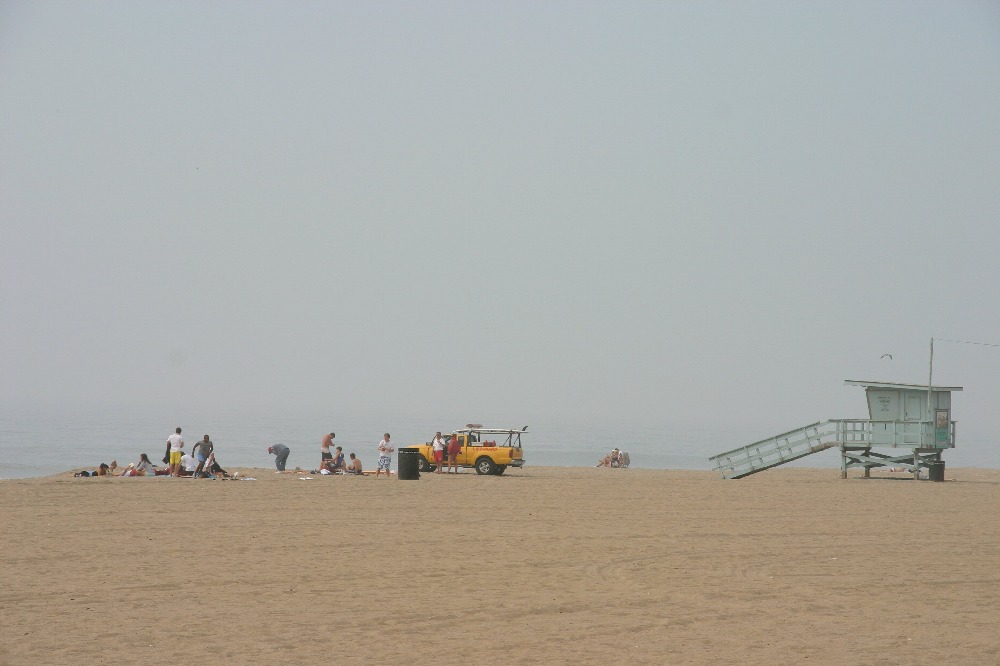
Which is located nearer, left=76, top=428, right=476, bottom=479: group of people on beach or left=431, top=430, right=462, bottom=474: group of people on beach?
left=76, top=428, right=476, bottom=479: group of people on beach

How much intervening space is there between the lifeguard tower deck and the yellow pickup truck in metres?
6.62

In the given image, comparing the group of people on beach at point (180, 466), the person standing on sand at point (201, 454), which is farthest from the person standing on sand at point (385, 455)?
the person standing on sand at point (201, 454)

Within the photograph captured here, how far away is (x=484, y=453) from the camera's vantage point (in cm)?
3444

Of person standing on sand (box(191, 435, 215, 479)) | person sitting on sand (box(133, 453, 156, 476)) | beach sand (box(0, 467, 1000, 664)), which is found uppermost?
person standing on sand (box(191, 435, 215, 479))

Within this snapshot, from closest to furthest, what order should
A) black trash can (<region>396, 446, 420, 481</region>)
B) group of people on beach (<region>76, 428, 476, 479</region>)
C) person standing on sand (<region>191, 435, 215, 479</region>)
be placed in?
person standing on sand (<region>191, 435, 215, 479</region>) < group of people on beach (<region>76, 428, 476, 479</region>) < black trash can (<region>396, 446, 420, 481</region>)

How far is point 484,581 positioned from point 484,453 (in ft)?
71.9

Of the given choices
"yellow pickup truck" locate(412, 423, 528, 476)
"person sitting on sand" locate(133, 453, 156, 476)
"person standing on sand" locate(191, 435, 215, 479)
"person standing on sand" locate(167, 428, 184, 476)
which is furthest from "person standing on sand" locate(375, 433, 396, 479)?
"person sitting on sand" locate(133, 453, 156, 476)

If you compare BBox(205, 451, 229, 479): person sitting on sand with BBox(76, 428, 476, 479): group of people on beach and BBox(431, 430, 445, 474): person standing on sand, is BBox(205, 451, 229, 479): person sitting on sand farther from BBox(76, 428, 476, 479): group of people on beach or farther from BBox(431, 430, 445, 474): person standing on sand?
BBox(431, 430, 445, 474): person standing on sand

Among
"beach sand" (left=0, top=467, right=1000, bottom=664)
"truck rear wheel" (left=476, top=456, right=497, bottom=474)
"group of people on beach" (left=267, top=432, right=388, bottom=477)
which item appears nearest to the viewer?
"beach sand" (left=0, top=467, right=1000, bottom=664)

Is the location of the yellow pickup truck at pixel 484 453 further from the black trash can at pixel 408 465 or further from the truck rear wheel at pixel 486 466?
the black trash can at pixel 408 465

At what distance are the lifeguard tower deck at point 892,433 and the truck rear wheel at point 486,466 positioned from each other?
7.24 meters

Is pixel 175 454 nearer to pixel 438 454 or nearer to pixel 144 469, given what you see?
pixel 144 469

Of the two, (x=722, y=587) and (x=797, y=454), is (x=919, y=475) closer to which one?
(x=797, y=454)

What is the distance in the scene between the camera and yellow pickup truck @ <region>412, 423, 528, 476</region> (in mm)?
34125
